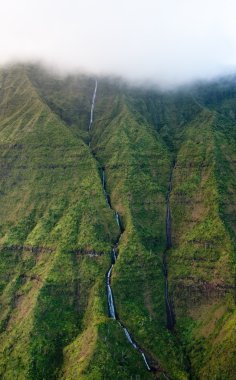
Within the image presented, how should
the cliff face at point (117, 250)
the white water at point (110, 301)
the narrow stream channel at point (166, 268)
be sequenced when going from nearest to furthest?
the cliff face at point (117, 250), the white water at point (110, 301), the narrow stream channel at point (166, 268)

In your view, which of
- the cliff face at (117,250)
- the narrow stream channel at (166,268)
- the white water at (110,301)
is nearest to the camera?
the cliff face at (117,250)

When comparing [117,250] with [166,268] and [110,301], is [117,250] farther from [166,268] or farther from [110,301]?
[110,301]

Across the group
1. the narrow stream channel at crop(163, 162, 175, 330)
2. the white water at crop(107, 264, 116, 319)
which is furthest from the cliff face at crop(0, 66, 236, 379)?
the white water at crop(107, 264, 116, 319)

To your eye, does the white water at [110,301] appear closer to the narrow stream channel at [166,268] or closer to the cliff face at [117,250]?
the cliff face at [117,250]

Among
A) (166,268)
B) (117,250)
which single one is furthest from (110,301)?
(166,268)

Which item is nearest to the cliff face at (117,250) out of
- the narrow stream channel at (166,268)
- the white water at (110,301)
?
the narrow stream channel at (166,268)

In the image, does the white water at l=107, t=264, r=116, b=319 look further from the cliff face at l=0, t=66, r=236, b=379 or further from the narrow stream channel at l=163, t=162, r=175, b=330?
the narrow stream channel at l=163, t=162, r=175, b=330

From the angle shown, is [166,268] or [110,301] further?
[166,268]

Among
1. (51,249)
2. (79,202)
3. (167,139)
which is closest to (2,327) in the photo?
(51,249)

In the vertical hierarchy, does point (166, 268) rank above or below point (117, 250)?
below
